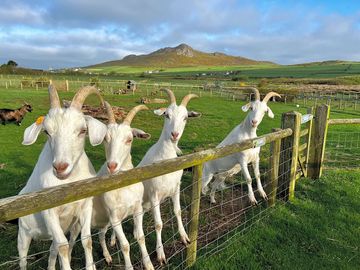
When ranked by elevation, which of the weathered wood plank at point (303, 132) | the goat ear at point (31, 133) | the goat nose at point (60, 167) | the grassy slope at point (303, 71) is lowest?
the grassy slope at point (303, 71)

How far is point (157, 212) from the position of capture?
5.14m

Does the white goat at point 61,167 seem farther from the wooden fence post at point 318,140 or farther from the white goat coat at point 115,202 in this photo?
the wooden fence post at point 318,140

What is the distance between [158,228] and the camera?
202 inches

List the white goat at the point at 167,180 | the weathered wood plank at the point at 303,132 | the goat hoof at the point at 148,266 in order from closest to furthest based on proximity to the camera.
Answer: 1. the goat hoof at the point at 148,266
2. the white goat at the point at 167,180
3. the weathered wood plank at the point at 303,132

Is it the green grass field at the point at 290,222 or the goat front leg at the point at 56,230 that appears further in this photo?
the green grass field at the point at 290,222

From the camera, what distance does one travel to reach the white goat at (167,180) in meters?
5.14

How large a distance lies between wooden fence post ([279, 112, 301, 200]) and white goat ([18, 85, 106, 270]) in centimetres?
426

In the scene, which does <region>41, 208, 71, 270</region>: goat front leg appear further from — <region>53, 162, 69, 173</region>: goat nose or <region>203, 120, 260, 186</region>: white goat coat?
<region>203, 120, 260, 186</region>: white goat coat

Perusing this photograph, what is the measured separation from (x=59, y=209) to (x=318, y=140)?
263 inches

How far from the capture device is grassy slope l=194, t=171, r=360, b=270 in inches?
188

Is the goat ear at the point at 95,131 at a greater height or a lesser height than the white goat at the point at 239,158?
greater

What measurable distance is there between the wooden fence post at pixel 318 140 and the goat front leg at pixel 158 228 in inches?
194

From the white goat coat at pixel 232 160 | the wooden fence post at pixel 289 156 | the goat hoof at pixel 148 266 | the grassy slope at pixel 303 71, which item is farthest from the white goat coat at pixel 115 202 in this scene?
the grassy slope at pixel 303 71

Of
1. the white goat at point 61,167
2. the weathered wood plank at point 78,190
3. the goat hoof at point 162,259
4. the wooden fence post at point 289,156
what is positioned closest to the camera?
the weathered wood plank at point 78,190
